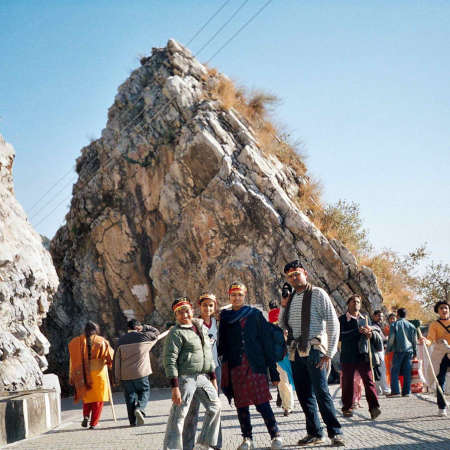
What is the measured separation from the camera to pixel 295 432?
748 centimetres

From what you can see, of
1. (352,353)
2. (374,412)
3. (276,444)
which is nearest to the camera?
(276,444)

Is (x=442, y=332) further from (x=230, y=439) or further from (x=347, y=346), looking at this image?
(x=230, y=439)

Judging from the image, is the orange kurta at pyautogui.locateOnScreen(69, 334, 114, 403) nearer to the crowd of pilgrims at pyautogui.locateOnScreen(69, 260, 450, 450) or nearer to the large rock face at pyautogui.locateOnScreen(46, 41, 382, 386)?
the crowd of pilgrims at pyautogui.locateOnScreen(69, 260, 450, 450)

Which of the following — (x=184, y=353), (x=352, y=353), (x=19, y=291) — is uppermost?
(x=19, y=291)

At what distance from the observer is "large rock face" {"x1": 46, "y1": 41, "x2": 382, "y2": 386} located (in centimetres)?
1927

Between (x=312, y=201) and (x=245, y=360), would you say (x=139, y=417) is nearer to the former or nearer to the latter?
(x=245, y=360)

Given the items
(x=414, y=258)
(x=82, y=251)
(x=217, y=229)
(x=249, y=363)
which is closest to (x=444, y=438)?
(x=249, y=363)

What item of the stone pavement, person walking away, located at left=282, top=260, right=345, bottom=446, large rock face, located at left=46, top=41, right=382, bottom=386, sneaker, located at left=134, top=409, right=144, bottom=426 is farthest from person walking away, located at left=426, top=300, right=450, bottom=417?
large rock face, located at left=46, top=41, right=382, bottom=386

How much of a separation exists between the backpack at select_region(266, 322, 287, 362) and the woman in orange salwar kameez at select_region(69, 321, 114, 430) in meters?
5.03

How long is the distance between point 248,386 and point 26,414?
13.4 feet

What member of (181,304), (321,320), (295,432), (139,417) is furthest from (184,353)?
(139,417)

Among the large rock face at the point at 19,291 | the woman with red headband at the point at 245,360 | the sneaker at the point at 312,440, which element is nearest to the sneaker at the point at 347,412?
the sneaker at the point at 312,440

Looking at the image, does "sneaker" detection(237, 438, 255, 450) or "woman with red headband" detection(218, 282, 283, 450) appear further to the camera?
"woman with red headband" detection(218, 282, 283, 450)

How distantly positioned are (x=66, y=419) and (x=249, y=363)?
7198mm
